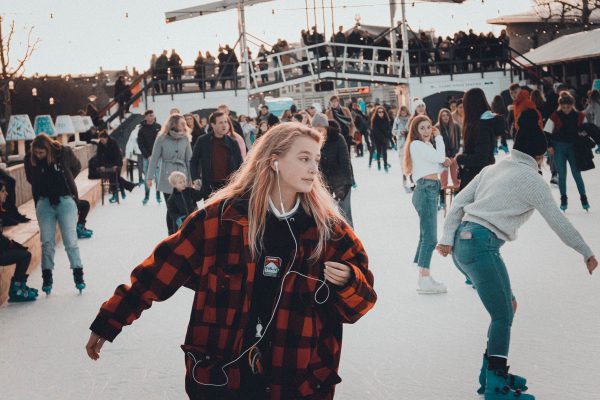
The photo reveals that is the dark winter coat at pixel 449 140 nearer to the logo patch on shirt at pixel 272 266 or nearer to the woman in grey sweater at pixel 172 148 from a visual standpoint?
the woman in grey sweater at pixel 172 148

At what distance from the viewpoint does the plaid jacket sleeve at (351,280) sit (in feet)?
9.42

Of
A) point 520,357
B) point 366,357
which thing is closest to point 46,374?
point 366,357

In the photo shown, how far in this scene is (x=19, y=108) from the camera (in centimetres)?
5869

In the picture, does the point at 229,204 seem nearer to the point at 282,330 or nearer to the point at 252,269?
the point at 252,269

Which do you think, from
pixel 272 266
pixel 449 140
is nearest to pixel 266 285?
pixel 272 266

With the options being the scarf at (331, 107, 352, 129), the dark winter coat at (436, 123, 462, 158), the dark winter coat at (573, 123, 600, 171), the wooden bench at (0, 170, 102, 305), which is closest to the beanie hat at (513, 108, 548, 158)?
the wooden bench at (0, 170, 102, 305)

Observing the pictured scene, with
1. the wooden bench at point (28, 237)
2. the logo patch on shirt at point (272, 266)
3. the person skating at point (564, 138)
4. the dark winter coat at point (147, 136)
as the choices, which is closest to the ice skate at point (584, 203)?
the person skating at point (564, 138)

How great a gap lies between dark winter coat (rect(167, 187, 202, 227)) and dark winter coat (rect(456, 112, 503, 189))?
Result: 2.75 meters

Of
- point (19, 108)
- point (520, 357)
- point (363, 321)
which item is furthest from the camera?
point (19, 108)

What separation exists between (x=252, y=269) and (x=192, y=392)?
1.47ft

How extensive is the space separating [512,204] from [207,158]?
212 inches

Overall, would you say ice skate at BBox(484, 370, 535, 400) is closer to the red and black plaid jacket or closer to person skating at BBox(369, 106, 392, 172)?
the red and black plaid jacket

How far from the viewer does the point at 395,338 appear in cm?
595

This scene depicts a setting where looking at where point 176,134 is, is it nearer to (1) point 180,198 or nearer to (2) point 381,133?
(1) point 180,198
